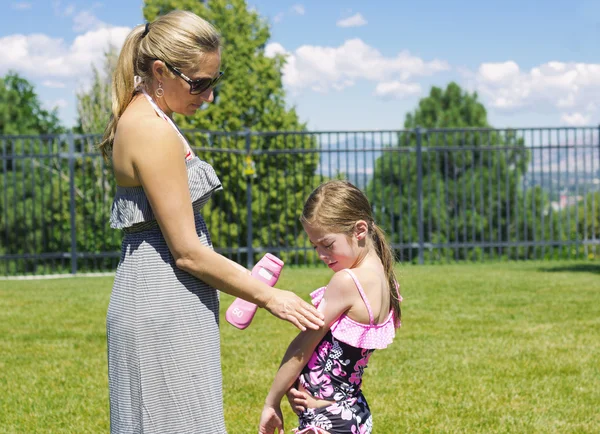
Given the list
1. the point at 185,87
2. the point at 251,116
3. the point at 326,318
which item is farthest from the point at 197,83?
the point at 251,116

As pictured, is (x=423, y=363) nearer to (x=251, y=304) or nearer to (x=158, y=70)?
(x=251, y=304)

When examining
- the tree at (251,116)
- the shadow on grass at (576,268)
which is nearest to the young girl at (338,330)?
the shadow on grass at (576,268)

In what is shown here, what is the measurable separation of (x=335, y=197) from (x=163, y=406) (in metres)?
0.87

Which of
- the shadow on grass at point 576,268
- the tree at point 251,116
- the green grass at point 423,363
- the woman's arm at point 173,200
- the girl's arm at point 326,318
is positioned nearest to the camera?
the woman's arm at point 173,200

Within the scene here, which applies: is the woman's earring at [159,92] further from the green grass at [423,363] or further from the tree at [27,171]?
the tree at [27,171]

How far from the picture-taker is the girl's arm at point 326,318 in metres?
2.61

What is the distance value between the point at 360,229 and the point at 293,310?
0.42m

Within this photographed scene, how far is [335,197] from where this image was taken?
105 inches

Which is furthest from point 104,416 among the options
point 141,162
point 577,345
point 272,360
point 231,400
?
point 577,345

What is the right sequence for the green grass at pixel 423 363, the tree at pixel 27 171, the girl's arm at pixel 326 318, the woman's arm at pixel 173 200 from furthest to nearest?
the tree at pixel 27 171
the green grass at pixel 423 363
the girl's arm at pixel 326 318
the woman's arm at pixel 173 200

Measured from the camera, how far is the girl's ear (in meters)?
2.69

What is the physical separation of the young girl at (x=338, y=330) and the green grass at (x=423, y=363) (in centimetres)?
82

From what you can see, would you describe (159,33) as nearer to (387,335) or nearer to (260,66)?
(387,335)

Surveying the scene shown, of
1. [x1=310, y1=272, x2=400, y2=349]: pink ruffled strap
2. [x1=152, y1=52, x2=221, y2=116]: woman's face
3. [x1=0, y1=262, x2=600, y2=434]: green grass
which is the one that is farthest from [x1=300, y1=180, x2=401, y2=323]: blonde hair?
[x1=0, y1=262, x2=600, y2=434]: green grass
